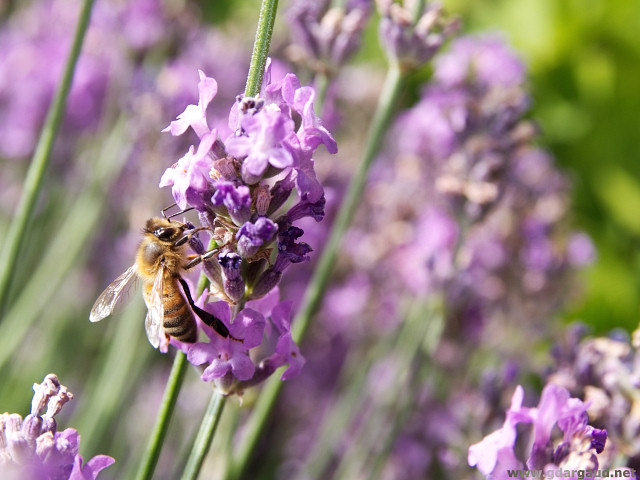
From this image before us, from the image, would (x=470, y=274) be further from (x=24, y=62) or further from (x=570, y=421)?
(x=24, y=62)

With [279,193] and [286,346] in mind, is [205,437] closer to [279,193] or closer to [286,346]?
[286,346]

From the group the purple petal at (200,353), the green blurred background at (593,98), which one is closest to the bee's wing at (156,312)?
the purple petal at (200,353)

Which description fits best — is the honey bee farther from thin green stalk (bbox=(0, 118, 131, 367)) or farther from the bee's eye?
thin green stalk (bbox=(0, 118, 131, 367))

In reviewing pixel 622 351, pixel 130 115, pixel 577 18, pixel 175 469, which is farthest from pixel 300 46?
pixel 577 18

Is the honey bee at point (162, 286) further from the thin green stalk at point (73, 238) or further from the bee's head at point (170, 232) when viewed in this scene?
the thin green stalk at point (73, 238)

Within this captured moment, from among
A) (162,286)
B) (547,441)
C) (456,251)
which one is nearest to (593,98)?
(456,251)

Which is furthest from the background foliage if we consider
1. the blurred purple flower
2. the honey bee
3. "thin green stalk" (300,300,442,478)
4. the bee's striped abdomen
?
the bee's striped abdomen
